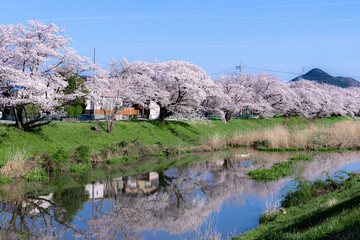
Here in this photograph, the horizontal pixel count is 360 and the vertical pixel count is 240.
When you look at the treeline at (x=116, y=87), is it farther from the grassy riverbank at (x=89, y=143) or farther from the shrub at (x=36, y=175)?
the shrub at (x=36, y=175)

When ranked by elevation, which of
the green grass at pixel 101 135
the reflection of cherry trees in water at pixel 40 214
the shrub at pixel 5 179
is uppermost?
the green grass at pixel 101 135

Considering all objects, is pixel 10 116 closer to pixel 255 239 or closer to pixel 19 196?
A: pixel 19 196

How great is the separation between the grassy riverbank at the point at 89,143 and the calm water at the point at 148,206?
3267mm

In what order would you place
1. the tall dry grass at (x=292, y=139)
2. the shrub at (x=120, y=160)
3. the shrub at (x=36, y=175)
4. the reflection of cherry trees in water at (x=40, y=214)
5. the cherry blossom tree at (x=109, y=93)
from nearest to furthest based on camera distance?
the reflection of cherry trees in water at (x=40, y=214)
the shrub at (x=36, y=175)
the shrub at (x=120, y=160)
the cherry blossom tree at (x=109, y=93)
the tall dry grass at (x=292, y=139)

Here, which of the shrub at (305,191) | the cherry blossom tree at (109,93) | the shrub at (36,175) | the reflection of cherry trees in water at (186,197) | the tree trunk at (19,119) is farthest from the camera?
the cherry blossom tree at (109,93)

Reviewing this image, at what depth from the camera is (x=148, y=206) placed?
15883 mm

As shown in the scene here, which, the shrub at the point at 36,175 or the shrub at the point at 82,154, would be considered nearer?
the shrub at the point at 36,175

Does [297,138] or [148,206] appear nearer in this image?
[148,206]

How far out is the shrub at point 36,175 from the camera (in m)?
19.3

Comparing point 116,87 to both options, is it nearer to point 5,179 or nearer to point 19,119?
point 19,119

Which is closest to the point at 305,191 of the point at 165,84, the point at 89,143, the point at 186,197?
the point at 186,197

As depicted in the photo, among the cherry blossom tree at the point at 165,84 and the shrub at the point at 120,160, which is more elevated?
the cherry blossom tree at the point at 165,84

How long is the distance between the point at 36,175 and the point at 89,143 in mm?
10284

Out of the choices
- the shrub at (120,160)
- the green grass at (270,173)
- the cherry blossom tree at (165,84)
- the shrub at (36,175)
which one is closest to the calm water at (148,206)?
the green grass at (270,173)
